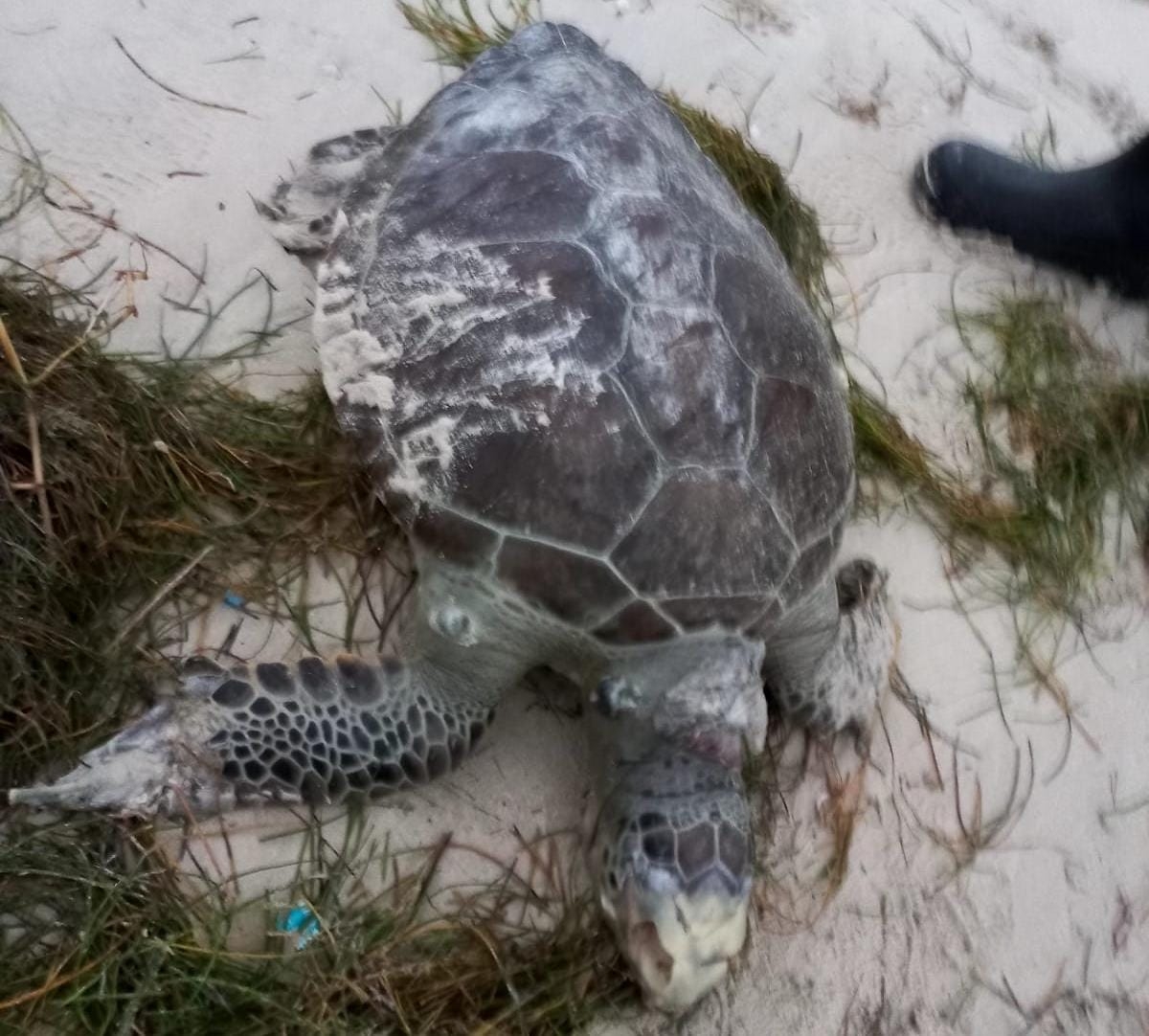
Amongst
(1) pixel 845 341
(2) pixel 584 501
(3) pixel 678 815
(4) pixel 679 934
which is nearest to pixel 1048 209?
(1) pixel 845 341

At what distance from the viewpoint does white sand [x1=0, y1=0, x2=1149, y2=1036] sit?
1.47 m

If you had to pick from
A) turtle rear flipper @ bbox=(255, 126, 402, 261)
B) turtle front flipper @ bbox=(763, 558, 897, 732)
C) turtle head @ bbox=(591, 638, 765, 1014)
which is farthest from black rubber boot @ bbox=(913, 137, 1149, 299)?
turtle head @ bbox=(591, 638, 765, 1014)

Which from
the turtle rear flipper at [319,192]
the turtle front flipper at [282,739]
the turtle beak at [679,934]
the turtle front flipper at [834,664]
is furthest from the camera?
the turtle rear flipper at [319,192]

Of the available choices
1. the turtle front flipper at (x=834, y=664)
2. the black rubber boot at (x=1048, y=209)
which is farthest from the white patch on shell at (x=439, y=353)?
the black rubber boot at (x=1048, y=209)

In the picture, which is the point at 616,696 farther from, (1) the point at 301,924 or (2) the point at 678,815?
(1) the point at 301,924

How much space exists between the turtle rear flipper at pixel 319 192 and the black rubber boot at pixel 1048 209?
1.21m

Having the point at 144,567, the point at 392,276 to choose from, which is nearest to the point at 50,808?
the point at 144,567

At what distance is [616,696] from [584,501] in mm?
273

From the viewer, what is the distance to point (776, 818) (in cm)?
152

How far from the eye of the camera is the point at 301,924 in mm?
1317

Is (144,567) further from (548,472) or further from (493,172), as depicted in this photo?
(493,172)

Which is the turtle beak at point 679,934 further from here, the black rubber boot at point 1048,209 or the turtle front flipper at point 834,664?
the black rubber boot at point 1048,209

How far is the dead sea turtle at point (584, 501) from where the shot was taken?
1.20 metres

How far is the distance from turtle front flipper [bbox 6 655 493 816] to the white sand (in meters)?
0.09
